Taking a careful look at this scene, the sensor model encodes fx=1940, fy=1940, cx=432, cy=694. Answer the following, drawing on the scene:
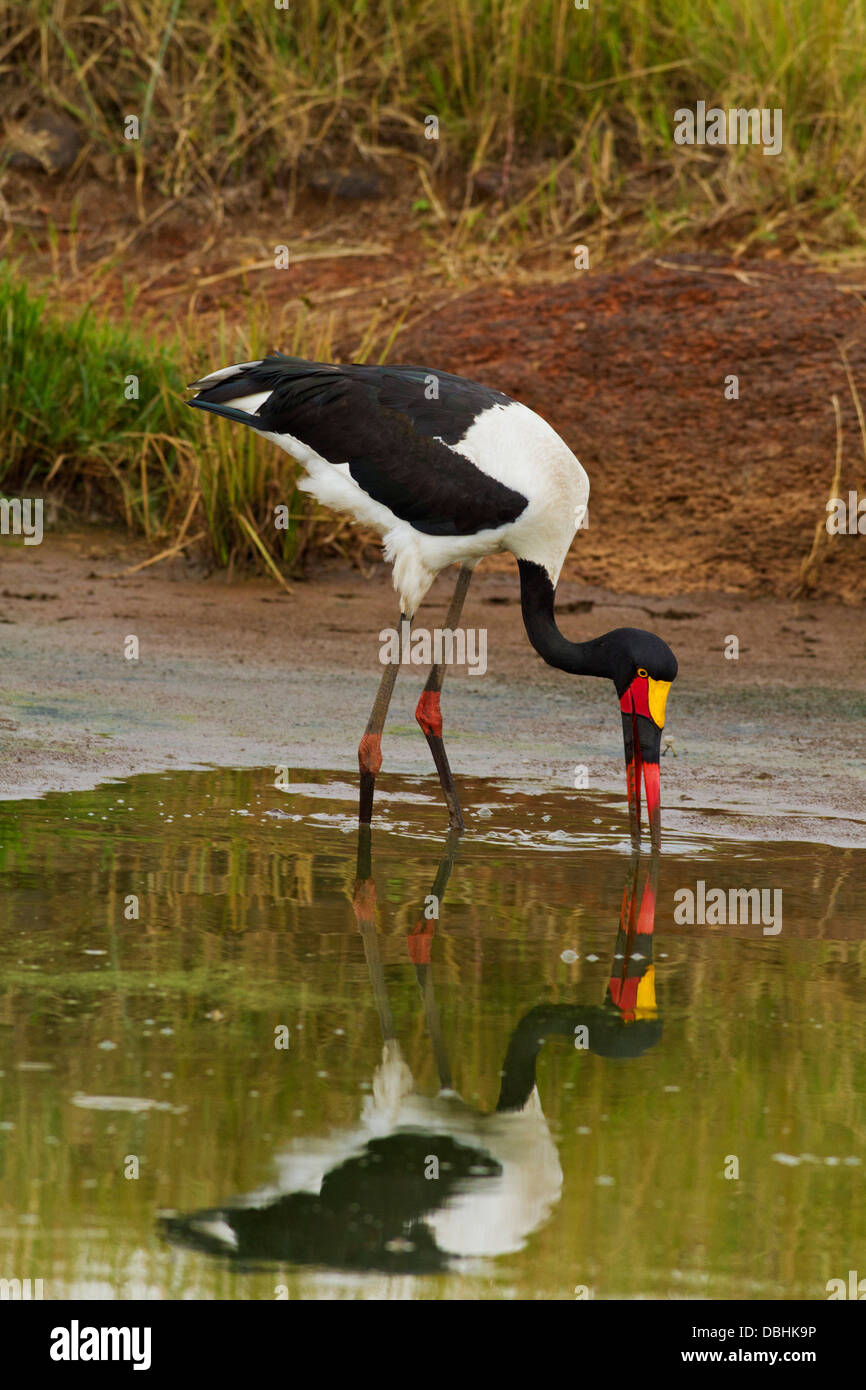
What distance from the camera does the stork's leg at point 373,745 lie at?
5484 millimetres

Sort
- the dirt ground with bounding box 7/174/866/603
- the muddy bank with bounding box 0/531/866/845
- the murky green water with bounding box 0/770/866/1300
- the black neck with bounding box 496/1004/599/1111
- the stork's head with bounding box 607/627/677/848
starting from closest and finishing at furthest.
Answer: the murky green water with bounding box 0/770/866/1300, the black neck with bounding box 496/1004/599/1111, the stork's head with bounding box 607/627/677/848, the muddy bank with bounding box 0/531/866/845, the dirt ground with bounding box 7/174/866/603

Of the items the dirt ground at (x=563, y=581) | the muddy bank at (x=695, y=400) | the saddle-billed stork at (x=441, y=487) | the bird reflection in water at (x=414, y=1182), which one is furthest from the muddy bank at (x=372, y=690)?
the bird reflection in water at (x=414, y=1182)

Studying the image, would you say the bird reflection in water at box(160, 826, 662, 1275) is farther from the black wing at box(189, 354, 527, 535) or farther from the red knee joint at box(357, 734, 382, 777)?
the black wing at box(189, 354, 527, 535)

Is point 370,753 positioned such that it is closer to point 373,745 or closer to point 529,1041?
point 373,745

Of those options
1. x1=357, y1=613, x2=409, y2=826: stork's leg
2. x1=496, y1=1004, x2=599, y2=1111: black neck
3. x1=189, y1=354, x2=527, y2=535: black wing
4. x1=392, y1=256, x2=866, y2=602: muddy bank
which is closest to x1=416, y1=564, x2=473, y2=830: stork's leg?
x1=357, y1=613, x2=409, y2=826: stork's leg

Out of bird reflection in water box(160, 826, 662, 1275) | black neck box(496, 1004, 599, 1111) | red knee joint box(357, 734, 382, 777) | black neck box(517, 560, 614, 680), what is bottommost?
bird reflection in water box(160, 826, 662, 1275)

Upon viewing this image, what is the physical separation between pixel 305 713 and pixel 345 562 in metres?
2.11

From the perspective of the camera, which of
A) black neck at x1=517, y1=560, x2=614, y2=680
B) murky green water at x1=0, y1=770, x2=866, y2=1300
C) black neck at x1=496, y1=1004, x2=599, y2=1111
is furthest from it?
black neck at x1=517, y1=560, x2=614, y2=680

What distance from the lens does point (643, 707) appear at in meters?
5.37

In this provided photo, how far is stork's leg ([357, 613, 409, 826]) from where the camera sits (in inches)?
216

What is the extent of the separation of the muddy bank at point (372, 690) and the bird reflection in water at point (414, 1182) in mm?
1983

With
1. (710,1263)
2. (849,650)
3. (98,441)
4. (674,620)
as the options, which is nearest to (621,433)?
(674,620)
